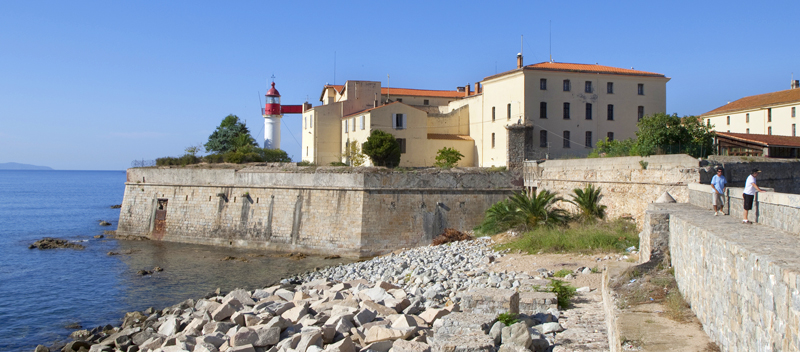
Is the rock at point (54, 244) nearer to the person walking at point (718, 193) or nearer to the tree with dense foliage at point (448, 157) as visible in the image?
the tree with dense foliage at point (448, 157)

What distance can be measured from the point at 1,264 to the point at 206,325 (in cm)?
1788

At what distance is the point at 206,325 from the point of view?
1155 cm

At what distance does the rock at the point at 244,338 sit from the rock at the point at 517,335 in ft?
15.8

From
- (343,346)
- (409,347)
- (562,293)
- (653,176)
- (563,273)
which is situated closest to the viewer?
(409,347)

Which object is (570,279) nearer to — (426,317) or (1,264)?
(426,317)

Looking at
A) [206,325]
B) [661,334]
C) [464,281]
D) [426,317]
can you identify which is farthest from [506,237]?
[661,334]

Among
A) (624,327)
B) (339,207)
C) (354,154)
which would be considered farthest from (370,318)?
(354,154)

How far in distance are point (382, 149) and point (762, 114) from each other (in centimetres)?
2573

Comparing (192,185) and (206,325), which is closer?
(206,325)

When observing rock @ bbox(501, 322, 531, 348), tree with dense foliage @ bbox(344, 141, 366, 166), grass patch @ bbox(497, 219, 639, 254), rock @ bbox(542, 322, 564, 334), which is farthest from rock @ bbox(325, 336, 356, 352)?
tree with dense foliage @ bbox(344, 141, 366, 166)

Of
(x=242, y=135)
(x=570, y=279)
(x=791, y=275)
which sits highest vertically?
(x=242, y=135)

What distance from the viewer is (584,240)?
612 inches

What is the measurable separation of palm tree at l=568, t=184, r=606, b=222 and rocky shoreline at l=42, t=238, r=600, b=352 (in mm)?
4379

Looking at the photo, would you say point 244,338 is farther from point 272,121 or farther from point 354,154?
point 272,121
